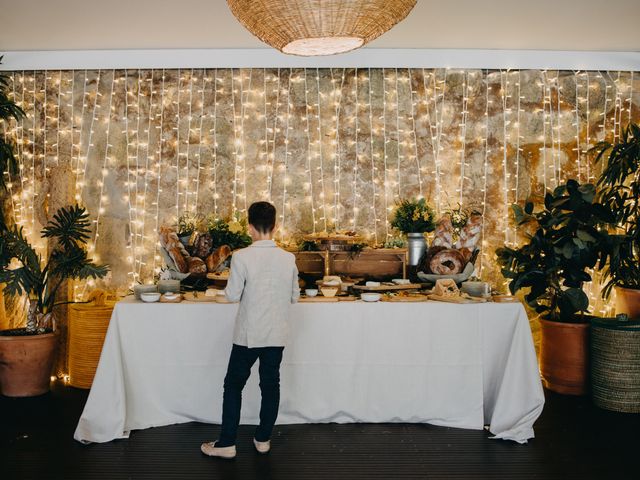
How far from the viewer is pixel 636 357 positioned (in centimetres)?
420

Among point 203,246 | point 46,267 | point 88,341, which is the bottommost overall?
point 88,341

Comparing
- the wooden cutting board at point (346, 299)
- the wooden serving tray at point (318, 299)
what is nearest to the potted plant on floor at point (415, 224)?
the wooden cutting board at point (346, 299)

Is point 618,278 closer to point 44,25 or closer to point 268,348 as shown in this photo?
point 268,348

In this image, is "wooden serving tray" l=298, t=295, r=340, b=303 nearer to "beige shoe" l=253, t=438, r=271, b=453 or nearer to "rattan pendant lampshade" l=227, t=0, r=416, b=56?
"beige shoe" l=253, t=438, r=271, b=453

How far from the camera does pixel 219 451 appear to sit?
3.27 metres

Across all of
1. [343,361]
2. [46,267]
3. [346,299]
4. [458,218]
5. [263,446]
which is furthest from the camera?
[458,218]

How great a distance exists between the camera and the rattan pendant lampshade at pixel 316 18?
2127mm

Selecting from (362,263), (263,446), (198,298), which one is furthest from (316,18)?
(362,263)

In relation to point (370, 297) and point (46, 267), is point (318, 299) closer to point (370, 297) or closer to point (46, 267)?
point (370, 297)

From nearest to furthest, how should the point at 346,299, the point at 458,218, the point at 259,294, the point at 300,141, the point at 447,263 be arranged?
the point at 259,294 < the point at 346,299 < the point at 447,263 < the point at 458,218 < the point at 300,141

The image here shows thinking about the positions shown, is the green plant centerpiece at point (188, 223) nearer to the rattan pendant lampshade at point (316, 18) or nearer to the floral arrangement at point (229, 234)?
the floral arrangement at point (229, 234)

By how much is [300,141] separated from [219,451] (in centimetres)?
341

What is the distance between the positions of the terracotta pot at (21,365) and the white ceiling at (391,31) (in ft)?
9.57

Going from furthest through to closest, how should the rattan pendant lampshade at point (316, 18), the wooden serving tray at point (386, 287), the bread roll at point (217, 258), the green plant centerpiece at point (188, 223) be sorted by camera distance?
the green plant centerpiece at point (188, 223) < the bread roll at point (217, 258) < the wooden serving tray at point (386, 287) < the rattan pendant lampshade at point (316, 18)
